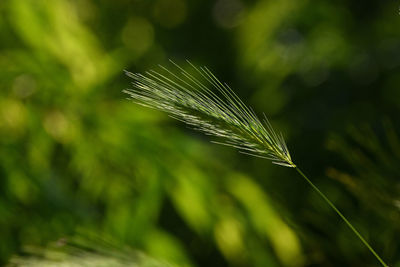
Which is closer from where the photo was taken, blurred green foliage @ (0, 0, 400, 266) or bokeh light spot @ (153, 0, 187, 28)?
blurred green foliage @ (0, 0, 400, 266)

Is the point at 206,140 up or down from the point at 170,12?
down

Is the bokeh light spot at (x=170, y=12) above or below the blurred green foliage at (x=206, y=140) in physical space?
above

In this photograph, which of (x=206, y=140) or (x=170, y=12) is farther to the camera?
(x=170, y=12)

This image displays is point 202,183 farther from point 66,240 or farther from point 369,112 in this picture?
point 66,240

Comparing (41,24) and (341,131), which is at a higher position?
(41,24)

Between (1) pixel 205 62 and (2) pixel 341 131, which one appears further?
(1) pixel 205 62

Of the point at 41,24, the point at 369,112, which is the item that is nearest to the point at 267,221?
the point at 369,112

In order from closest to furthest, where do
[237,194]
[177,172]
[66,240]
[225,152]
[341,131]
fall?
[66,240] < [177,172] < [237,194] < [341,131] < [225,152]

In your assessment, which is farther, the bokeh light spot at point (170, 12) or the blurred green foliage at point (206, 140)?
the bokeh light spot at point (170, 12)
